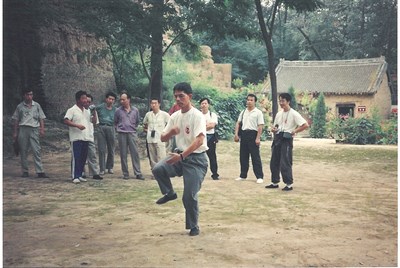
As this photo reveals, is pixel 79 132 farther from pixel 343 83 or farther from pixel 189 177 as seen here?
pixel 343 83

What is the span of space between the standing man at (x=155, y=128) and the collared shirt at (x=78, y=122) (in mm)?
A: 894

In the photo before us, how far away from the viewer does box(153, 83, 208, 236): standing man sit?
150 inches

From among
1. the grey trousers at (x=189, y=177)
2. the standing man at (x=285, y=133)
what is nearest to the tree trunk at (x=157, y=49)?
the standing man at (x=285, y=133)

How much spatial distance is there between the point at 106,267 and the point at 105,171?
4931mm

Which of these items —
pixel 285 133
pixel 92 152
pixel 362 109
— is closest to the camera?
pixel 285 133

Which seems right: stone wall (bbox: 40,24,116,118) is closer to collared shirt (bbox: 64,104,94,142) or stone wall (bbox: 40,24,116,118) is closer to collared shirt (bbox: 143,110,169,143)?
collared shirt (bbox: 143,110,169,143)

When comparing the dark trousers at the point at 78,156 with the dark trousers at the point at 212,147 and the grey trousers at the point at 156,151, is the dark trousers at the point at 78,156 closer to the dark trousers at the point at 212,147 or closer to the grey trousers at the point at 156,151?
the grey trousers at the point at 156,151

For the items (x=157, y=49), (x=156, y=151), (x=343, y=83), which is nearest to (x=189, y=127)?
(x=156, y=151)

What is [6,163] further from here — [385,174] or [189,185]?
[385,174]

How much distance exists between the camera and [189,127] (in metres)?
3.85

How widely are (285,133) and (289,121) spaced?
0.55 feet

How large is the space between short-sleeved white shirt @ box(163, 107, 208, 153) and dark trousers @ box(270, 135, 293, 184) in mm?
2447

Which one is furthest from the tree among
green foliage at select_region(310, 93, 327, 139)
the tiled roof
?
the tiled roof

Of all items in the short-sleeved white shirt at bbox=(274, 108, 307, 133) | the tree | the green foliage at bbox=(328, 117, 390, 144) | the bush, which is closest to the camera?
the short-sleeved white shirt at bbox=(274, 108, 307, 133)
